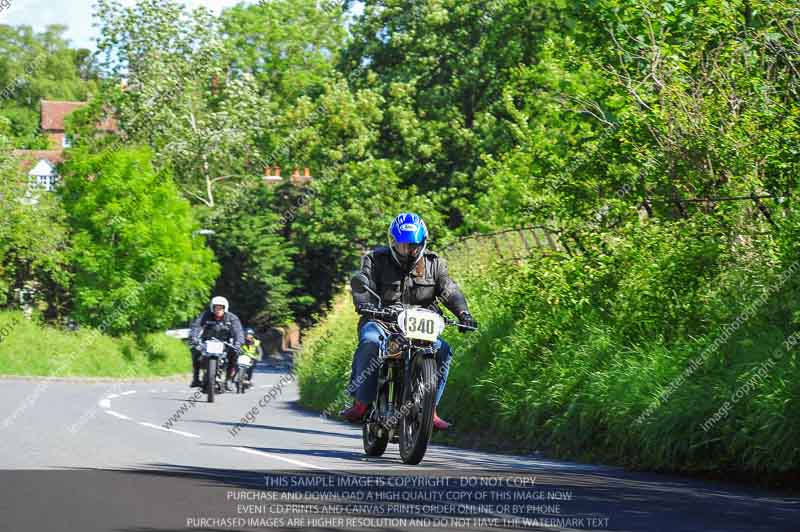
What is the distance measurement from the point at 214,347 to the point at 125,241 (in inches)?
950

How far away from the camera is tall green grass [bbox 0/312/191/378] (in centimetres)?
4238

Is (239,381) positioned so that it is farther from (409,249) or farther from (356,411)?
(409,249)

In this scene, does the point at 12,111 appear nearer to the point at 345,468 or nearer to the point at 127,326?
the point at 127,326

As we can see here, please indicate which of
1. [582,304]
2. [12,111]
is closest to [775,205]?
[582,304]

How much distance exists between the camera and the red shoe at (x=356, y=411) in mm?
12164

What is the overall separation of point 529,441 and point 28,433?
5.52 metres

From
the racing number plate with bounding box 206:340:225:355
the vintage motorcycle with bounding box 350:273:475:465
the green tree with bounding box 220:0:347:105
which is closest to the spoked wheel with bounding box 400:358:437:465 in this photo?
the vintage motorcycle with bounding box 350:273:475:465

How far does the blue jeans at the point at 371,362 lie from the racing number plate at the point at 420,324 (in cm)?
31

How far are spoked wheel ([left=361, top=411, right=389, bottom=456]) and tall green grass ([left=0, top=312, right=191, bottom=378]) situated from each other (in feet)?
100

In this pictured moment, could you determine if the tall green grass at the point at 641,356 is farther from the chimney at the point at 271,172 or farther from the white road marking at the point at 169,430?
the chimney at the point at 271,172

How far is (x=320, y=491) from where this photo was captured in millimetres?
9203

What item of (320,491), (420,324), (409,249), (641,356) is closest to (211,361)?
(641,356)

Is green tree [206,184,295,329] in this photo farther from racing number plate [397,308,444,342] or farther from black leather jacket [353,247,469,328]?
racing number plate [397,308,444,342]

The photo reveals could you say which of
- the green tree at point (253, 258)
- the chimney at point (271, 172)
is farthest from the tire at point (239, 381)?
the green tree at point (253, 258)
